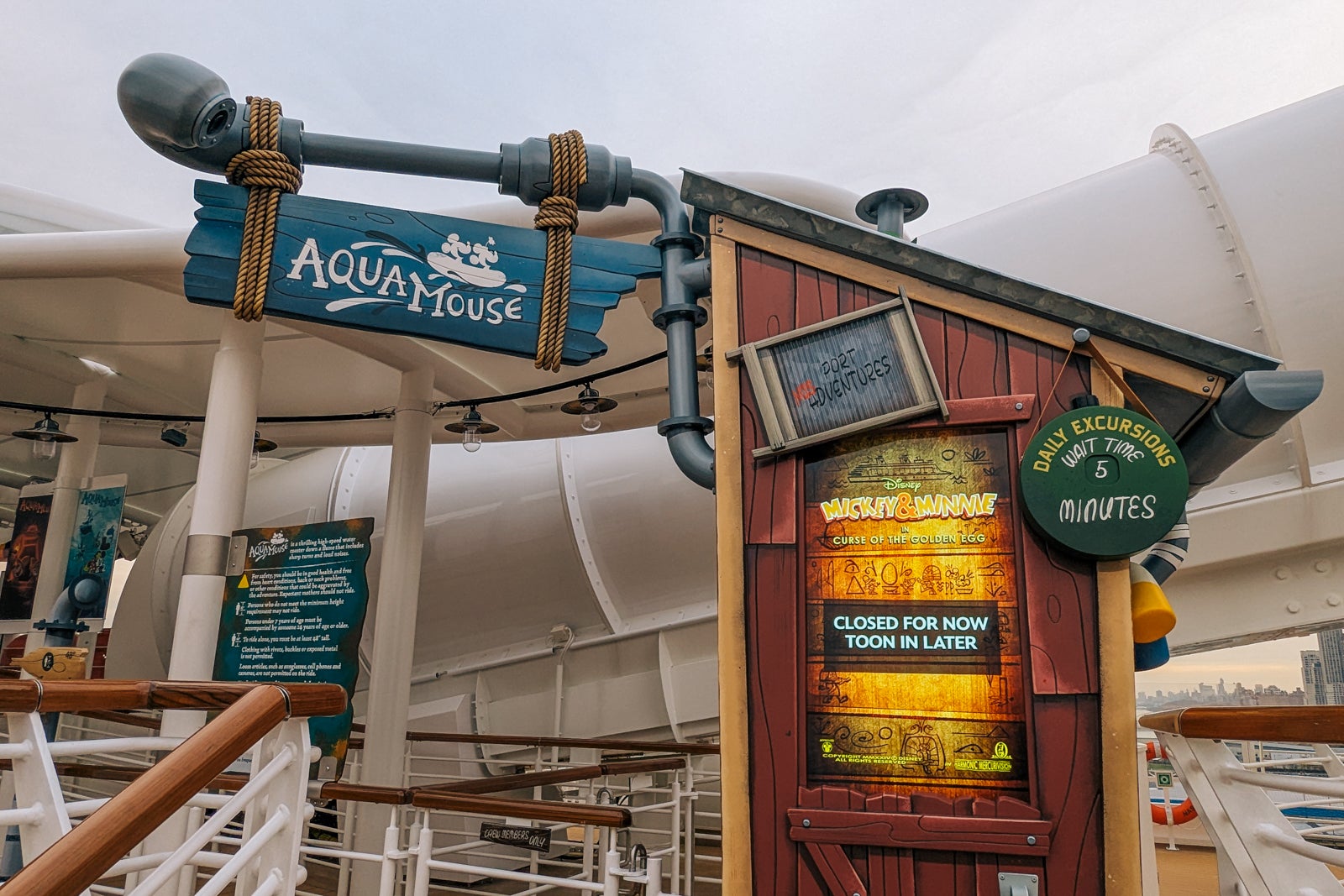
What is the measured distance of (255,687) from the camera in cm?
170

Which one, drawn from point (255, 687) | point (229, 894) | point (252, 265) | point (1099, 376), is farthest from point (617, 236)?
point (229, 894)

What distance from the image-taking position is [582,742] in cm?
562

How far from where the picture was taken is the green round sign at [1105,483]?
1812mm

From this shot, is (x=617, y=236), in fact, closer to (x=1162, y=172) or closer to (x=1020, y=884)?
(x=1162, y=172)

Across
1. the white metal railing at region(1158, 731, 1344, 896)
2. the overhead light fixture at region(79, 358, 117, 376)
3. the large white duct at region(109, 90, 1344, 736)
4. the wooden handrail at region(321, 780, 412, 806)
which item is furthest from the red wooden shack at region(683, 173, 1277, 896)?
the overhead light fixture at region(79, 358, 117, 376)

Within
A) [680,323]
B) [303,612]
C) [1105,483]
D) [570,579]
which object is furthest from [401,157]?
[570,579]

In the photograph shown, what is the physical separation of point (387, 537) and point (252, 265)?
3.03 meters

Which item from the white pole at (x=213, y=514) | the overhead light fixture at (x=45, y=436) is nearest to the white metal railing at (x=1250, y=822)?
the white pole at (x=213, y=514)

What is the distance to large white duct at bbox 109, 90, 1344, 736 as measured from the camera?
12.3 feet

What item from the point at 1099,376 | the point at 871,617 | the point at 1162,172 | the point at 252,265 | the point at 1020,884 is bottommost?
the point at 1020,884

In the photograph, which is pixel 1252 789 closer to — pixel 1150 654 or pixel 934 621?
pixel 1150 654

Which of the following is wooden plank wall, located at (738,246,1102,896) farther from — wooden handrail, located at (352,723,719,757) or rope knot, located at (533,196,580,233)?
wooden handrail, located at (352,723,719,757)

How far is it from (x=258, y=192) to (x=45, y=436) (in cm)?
580

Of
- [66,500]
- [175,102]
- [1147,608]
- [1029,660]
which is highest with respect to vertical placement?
[175,102]
